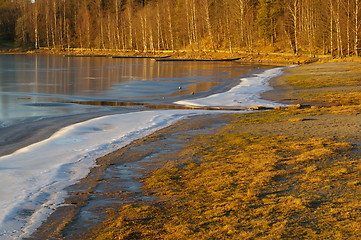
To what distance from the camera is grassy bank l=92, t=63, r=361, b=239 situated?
6.46m

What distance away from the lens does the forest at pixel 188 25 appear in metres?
66.7

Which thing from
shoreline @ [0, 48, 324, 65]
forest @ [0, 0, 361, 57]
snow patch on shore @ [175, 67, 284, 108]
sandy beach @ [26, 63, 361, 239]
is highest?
forest @ [0, 0, 361, 57]

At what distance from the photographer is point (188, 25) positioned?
310 feet

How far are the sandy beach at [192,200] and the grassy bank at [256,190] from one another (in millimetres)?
16

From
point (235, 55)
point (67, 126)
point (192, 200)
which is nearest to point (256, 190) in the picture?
point (192, 200)

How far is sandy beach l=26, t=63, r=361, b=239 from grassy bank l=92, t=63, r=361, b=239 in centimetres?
2

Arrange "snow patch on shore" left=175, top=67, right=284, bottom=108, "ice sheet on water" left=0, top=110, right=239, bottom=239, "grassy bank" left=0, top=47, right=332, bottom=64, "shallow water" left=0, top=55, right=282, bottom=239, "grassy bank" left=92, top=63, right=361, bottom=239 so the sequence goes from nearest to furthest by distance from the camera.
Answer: "grassy bank" left=92, top=63, right=361, bottom=239
"ice sheet on water" left=0, top=110, right=239, bottom=239
"shallow water" left=0, top=55, right=282, bottom=239
"snow patch on shore" left=175, top=67, right=284, bottom=108
"grassy bank" left=0, top=47, right=332, bottom=64

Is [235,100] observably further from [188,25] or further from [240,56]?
[188,25]

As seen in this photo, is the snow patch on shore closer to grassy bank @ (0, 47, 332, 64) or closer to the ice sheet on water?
the ice sheet on water

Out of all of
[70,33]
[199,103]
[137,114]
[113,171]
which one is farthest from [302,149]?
[70,33]

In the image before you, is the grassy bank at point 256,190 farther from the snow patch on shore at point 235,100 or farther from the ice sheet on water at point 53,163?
the snow patch on shore at point 235,100

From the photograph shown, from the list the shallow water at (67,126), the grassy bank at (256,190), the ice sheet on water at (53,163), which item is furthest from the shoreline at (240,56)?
the grassy bank at (256,190)

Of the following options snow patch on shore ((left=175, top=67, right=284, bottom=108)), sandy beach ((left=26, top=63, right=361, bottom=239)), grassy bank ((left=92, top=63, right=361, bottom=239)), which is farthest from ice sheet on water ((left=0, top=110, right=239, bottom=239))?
snow patch on shore ((left=175, top=67, right=284, bottom=108))

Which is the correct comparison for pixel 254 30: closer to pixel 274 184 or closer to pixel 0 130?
pixel 0 130
